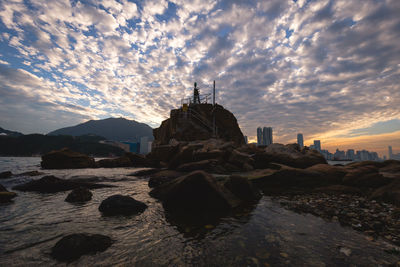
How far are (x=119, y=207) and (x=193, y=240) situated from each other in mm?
2779

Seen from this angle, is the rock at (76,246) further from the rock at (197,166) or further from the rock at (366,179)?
the rock at (366,179)

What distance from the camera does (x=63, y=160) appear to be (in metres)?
22.6

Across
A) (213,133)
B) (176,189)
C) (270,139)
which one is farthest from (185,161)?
(270,139)

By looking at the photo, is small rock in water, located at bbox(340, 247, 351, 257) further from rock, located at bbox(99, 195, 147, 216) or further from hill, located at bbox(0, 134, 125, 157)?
hill, located at bbox(0, 134, 125, 157)

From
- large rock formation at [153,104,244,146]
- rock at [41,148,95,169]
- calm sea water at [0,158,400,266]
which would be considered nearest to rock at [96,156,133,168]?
rock at [41,148,95,169]

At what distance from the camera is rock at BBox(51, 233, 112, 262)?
2746mm

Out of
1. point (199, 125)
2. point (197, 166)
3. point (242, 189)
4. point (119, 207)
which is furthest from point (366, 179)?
point (199, 125)

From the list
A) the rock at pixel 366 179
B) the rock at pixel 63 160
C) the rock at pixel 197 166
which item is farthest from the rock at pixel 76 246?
the rock at pixel 63 160

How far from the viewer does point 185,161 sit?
53.0ft

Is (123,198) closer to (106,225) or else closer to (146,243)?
(106,225)

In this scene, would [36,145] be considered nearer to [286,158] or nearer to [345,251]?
[286,158]

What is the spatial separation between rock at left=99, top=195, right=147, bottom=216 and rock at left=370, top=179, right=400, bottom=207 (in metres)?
8.31

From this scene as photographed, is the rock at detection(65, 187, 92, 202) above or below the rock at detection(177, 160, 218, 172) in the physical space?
below

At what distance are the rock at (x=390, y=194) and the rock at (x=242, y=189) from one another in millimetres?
4201
